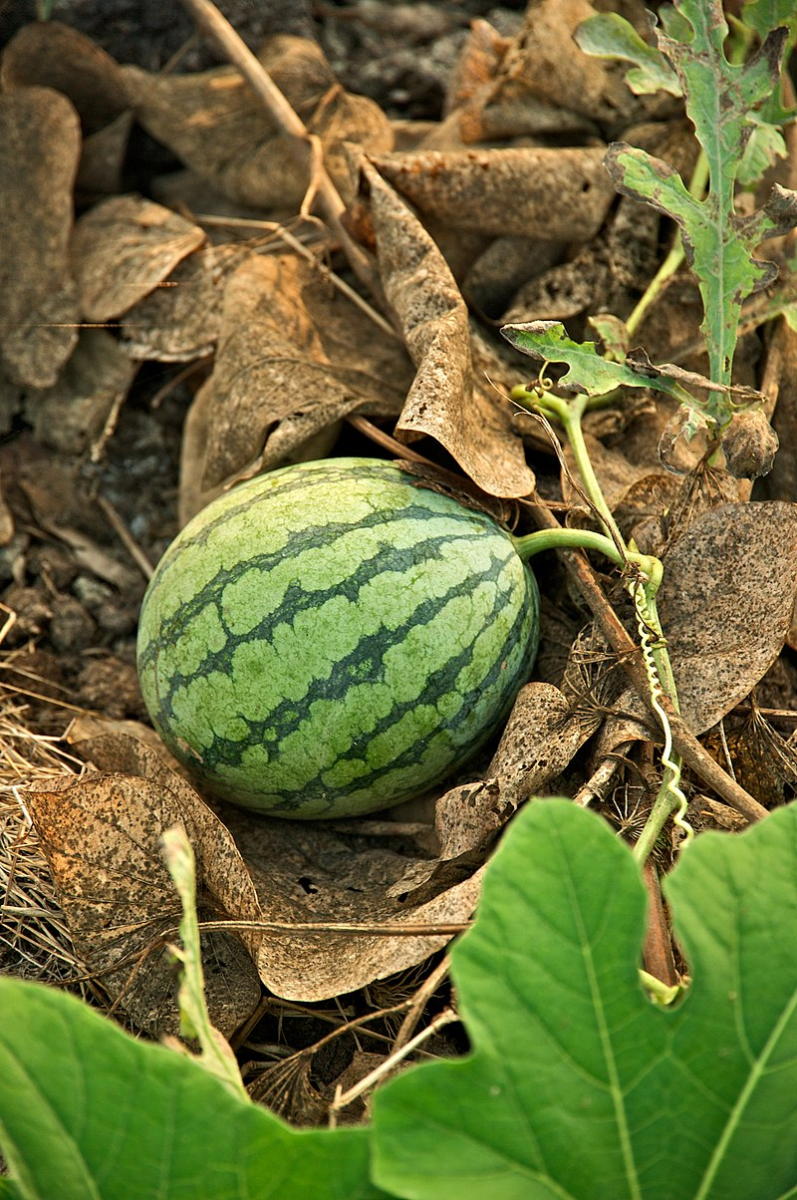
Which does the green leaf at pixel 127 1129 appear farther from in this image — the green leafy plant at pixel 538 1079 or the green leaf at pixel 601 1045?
the green leaf at pixel 601 1045

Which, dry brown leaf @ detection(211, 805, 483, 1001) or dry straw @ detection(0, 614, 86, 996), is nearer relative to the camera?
dry brown leaf @ detection(211, 805, 483, 1001)

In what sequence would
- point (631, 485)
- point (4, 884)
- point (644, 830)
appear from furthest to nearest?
point (631, 485), point (4, 884), point (644, 830)

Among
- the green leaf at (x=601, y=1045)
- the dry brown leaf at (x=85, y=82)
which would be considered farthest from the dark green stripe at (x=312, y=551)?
the dry brown leaf at (x=85, y=82)

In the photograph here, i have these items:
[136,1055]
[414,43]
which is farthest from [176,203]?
[136,1055]

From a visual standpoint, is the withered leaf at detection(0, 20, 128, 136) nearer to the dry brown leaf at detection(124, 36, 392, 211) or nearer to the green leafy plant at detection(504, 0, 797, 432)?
the dry brown leaf at detection(124, 36, 392, 211)

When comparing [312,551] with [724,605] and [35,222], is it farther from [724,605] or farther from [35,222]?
[35,222]

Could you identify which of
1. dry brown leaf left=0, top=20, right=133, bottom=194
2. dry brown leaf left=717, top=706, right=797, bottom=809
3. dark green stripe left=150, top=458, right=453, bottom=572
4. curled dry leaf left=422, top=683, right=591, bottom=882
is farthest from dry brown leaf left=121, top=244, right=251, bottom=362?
dry brown leaf left=717, top=706, right=797, bottom=809

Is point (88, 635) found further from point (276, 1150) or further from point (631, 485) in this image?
point (276, 1150)
